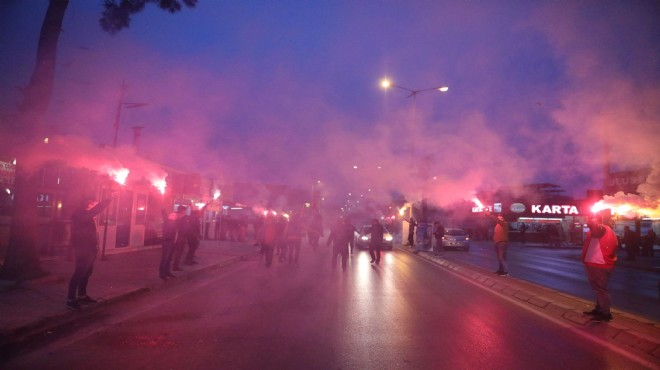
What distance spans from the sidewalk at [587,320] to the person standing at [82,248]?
294 inches

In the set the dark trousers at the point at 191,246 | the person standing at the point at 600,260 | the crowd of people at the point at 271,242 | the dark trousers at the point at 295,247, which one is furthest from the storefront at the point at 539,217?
the person standing at the point at 600,260

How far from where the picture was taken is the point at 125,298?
8.12 m

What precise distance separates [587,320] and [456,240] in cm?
2094

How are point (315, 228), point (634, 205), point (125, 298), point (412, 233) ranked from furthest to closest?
point (412, 233), point (315, 228), point (634, 205), point (125, 298)

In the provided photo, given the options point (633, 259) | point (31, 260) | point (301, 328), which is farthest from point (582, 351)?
point (633, 259)

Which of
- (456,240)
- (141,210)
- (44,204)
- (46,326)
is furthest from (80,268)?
(456,240)

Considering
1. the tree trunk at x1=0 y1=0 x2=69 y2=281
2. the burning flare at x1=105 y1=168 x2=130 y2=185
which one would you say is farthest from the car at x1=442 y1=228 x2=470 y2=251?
the tree trunk at x1=0 y1=0 x2=69 y2=281

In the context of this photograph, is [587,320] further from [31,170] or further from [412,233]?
[412,233]

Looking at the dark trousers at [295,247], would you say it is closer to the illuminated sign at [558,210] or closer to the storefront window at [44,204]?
the storefront window at [44,204]

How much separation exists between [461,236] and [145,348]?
24.9 metres

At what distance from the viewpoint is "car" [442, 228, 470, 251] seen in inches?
1081

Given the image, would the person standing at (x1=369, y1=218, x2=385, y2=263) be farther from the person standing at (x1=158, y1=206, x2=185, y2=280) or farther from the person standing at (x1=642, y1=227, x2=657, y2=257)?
the person standing at (x1=642, y1=227, x2=657, y2=257)

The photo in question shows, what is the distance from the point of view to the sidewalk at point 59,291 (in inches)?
225

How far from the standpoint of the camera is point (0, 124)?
9.70 m
